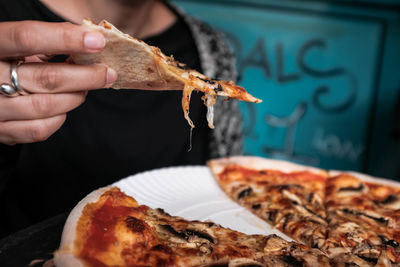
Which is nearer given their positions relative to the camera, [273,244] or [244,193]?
[273,244]

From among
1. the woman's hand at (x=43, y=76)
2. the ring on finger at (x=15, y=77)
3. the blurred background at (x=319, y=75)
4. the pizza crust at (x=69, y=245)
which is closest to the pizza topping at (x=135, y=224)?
the pizza crust at (x=69, y=245)

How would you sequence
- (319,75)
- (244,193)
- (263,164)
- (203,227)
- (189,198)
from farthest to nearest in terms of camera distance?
(319,75) → (263,164) → (244,193) → (189,198) → (203,227)

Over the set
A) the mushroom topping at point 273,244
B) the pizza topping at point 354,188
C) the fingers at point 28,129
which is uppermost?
the fingers at point 28,129

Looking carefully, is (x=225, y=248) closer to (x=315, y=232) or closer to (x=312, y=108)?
(x=315, y=232)

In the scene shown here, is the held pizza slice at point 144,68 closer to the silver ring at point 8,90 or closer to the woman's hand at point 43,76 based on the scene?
the woman's hand at point 43,76

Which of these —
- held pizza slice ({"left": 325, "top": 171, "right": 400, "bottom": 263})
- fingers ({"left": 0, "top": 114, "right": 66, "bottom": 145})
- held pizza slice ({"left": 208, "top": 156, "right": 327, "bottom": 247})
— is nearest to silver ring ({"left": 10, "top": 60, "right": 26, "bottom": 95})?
fingers ({"left": 0, "top": 114, "right": 66, "bottom": 145})

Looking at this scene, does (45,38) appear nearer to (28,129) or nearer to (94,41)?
(94,41)

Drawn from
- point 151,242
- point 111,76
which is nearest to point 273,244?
point 151,242
